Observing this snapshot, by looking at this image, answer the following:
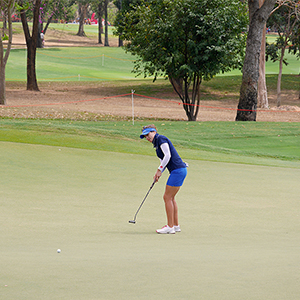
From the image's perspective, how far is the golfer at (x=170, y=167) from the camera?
608 centimetres

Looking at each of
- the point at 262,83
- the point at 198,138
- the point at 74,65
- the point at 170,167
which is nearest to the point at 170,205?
the point at 170,167

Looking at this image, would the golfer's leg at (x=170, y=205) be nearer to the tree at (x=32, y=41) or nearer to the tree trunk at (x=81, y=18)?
the tree at (x=32, y=41)

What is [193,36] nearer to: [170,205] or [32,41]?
[32,41]

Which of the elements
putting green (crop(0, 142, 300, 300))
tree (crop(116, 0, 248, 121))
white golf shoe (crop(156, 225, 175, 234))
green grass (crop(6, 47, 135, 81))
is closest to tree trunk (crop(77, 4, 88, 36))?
green grass (crop(6, 47, 135, 81))

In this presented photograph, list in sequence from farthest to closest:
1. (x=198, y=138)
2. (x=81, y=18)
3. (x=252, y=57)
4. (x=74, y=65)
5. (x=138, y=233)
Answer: (x=81, y=18)
(x=74, y=65)
(x=252, y=57)
(x=198, y=138)
(x=138, y=233)

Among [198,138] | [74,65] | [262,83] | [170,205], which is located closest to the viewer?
[170,205]

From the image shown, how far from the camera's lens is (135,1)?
37.8 metres

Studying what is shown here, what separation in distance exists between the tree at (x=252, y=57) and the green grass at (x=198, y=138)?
7.85 ft

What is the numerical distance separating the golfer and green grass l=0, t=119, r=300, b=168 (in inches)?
229

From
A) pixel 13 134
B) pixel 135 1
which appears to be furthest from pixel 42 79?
pixel 13 134

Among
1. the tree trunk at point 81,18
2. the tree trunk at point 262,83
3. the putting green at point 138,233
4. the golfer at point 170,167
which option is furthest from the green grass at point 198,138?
the tree trunk at point 81,18

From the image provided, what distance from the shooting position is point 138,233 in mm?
6000

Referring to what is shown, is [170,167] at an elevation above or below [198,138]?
above

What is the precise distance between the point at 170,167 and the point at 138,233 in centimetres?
96
